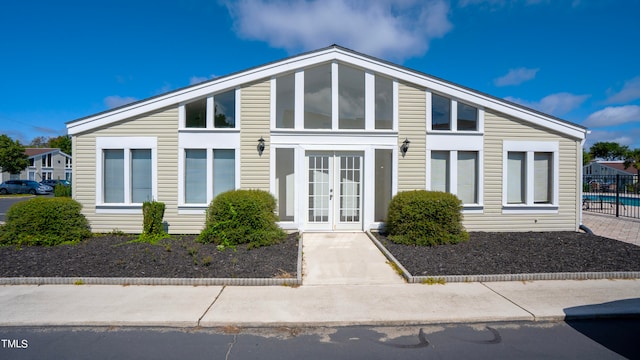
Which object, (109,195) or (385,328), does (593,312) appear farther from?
(109,195)

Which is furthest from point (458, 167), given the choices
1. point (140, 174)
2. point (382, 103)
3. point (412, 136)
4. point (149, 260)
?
point (140, 174)

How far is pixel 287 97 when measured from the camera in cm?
903

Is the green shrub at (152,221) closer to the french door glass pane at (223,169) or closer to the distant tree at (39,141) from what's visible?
the french door glass pane at (223,169)

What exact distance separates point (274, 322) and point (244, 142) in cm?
575

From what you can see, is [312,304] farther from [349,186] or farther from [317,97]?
[317,97]

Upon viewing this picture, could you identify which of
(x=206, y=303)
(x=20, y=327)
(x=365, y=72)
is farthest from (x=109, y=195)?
(x=365, y=72)

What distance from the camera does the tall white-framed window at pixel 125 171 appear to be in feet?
28.7

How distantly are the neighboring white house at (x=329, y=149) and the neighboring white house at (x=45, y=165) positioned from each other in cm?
4083

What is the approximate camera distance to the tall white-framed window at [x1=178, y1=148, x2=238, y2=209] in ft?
29.1

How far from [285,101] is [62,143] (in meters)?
73.1

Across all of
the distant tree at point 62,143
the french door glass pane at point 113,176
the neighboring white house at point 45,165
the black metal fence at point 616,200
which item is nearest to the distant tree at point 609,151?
the black metal fence at point 616,200

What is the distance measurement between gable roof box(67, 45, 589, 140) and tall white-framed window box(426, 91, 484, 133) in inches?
7.6

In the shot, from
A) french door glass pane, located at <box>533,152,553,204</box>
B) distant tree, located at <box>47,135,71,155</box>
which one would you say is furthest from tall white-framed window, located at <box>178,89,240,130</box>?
distant tree, located at <box>47,135,71,155</box>

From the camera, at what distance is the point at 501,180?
927 centimetres
